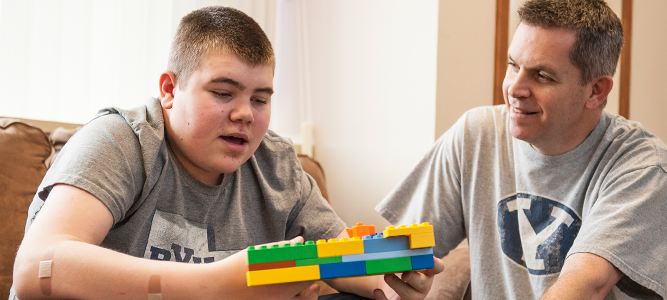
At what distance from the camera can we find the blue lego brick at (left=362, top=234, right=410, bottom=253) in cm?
65

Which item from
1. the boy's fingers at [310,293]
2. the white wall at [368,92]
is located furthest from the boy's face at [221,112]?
the white wall at [368,92]

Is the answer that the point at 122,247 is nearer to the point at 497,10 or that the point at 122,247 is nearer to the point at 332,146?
the point at 332,146

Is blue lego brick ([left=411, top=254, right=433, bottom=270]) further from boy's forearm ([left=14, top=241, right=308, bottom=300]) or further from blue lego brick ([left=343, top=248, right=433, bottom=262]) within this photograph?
boy's forearm ([left=14, top=241, right=308, bottom=300])

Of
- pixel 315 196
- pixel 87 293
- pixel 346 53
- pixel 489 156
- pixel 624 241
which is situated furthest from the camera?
pixel 346 53

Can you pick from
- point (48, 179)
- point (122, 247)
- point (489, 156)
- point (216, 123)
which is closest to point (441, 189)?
point (489, 156)

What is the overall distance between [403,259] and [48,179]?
23.2 inches

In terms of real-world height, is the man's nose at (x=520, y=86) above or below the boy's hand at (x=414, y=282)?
above

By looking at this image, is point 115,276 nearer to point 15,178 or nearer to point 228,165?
point 228,165

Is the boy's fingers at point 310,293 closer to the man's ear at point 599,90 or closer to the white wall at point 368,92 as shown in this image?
the man's ear at point 599,90

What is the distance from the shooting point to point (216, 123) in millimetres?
930

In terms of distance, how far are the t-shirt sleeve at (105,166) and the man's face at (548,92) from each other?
0.91m

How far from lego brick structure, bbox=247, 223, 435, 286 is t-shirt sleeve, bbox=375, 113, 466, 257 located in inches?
29.5

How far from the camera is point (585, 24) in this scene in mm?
1231

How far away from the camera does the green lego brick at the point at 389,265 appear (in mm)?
653
